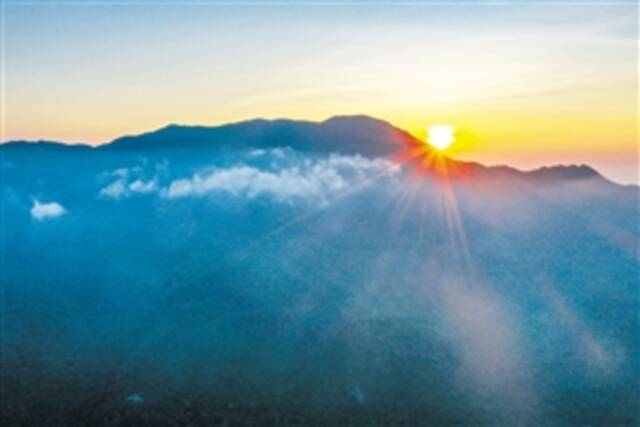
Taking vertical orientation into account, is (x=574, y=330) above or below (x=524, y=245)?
below

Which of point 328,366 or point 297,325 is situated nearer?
point 328,366

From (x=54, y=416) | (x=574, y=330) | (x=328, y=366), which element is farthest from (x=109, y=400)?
(x=574, y=330)

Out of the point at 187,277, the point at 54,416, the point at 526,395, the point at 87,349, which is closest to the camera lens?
the point at 54,416

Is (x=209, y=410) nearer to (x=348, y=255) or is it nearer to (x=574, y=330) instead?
(x=348, y=255)

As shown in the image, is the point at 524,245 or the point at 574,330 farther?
the point at 524,245

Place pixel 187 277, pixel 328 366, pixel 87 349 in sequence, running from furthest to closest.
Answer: pixel 187 277 → pixel 87 349 → pixel 328 366

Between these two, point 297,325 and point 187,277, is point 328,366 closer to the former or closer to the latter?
point 297,325

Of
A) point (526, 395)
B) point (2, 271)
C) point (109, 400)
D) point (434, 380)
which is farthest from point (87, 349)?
point (526, 395)

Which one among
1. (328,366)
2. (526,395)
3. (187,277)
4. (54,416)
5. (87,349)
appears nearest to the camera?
(54,416)

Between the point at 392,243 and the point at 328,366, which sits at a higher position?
the point at 392,243
